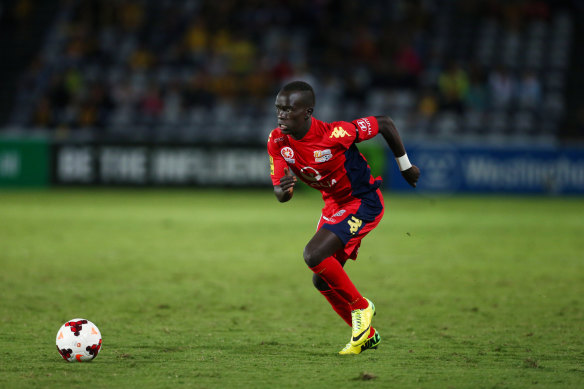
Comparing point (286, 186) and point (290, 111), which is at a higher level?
point (290, 111)

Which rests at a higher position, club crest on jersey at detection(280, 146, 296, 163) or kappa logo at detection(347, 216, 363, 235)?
club crest on jersey at detection(280, 146, 296, 163)

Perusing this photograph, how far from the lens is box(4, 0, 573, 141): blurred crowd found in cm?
2228

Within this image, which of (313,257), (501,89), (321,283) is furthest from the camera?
(501,89)

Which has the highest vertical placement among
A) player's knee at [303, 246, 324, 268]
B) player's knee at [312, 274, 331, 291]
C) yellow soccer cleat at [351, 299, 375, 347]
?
player's knee at [303, 246, 324, 268]

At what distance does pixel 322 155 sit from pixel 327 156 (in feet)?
0.13

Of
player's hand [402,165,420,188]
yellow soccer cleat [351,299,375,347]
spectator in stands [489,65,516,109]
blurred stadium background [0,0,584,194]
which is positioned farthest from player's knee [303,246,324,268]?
spectator in stands [489,65,516,109]

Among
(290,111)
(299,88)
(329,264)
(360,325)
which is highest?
(299,88)

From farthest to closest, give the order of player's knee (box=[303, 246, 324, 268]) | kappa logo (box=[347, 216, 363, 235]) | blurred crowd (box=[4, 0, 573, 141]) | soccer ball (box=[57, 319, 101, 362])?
blurred crowd (box=[4, 0, 573, 141]) → kappa logo (box=[347, 216, 363, 235]) → player's knee (box=[303, 246, 324, 268]) → soccer ball (box=[57, 319, 101, 362])

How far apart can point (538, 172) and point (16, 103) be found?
15.3 meters

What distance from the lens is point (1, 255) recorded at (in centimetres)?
1130

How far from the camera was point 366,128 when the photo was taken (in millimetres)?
6160

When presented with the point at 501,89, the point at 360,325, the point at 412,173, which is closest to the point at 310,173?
the point at 412,173

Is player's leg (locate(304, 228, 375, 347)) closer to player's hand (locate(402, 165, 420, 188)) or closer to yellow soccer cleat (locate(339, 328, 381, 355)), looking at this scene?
yellow soccer cleat (locate(339, 328, 381, 355))

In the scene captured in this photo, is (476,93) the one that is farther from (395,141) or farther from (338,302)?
(338,302)
